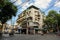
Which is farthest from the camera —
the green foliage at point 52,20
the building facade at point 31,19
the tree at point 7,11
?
the building facade at point 31,19

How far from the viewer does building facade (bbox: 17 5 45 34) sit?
3369 inches

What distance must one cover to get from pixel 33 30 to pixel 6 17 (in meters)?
45.8

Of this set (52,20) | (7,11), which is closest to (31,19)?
(52,20)

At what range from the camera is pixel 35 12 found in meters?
89.2

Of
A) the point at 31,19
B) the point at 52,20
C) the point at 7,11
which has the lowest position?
the point at 7,11

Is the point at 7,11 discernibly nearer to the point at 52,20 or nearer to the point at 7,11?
the point at 7,11

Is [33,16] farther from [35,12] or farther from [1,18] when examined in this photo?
[1,18]

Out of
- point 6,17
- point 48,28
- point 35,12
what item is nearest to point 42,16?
point 35,12

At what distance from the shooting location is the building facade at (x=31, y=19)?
8558cm

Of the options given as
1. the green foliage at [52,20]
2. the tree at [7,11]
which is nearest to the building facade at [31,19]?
the green foliage at [52,20]

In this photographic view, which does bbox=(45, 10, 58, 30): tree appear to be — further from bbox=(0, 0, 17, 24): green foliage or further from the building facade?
bbox=(0, 0, 17, 24): green foliage

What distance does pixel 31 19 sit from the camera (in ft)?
287

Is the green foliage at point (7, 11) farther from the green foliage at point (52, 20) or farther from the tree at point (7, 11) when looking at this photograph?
the green foliage at point (52, 20)

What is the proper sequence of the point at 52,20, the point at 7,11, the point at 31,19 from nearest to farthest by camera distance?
the point at 7,11 < the point at 52,20 < the point at 31,19
